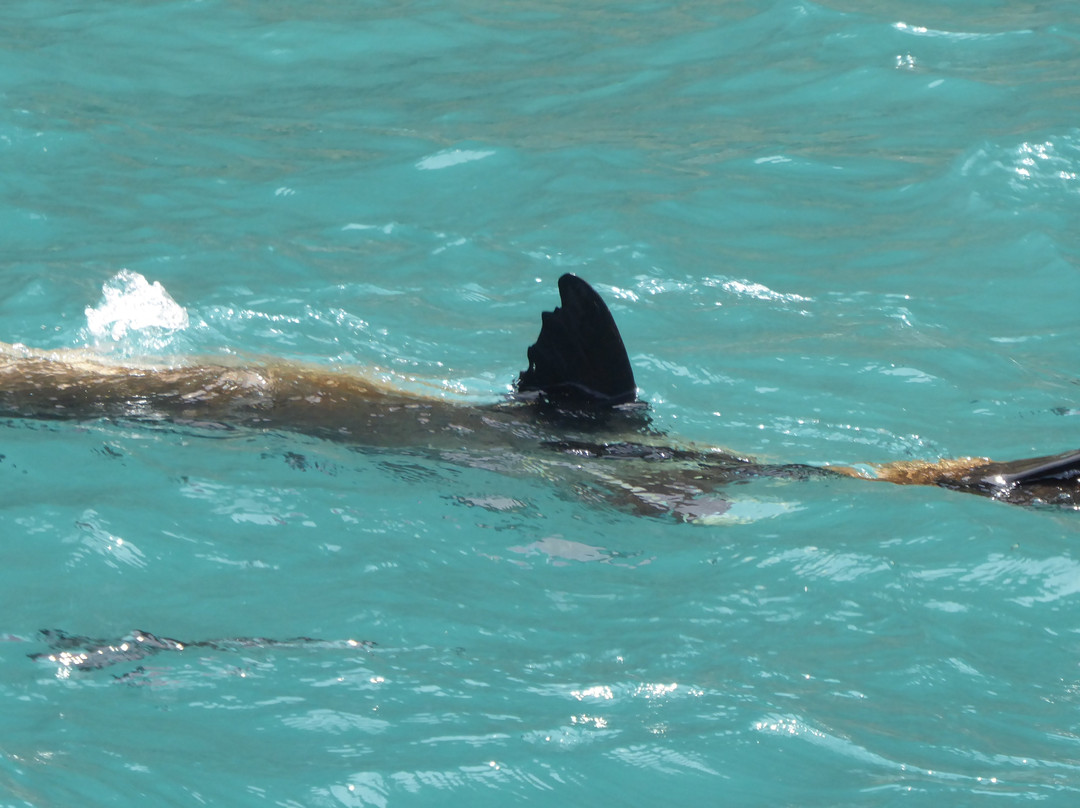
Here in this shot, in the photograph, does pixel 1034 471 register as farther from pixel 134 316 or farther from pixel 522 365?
pixel 134 316

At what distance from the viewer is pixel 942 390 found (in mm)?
5590

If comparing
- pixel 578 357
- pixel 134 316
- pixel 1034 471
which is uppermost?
pixel 578 357

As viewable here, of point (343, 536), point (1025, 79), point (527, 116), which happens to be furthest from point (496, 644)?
point (1025, 79)

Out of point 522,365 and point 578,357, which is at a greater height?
point 578,357

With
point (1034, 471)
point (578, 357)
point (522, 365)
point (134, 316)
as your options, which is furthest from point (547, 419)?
point (134, 316)

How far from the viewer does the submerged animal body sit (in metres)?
4.48

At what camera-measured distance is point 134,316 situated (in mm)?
6008

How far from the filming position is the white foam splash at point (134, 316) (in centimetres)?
578

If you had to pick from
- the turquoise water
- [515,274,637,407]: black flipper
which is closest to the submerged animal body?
[515,274,637,407]: black flipper

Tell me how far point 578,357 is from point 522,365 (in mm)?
1014

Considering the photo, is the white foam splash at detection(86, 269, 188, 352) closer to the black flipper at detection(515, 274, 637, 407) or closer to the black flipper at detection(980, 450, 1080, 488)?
the black flipper at detection(515, 274, 637, 407)

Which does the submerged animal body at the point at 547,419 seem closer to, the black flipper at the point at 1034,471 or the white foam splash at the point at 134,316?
the black flipper at the point at 1034,471

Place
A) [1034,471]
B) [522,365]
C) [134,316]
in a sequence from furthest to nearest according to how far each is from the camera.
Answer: [134,316] → [522,365] → [1034,471]

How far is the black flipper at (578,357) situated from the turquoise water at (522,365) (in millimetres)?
466
